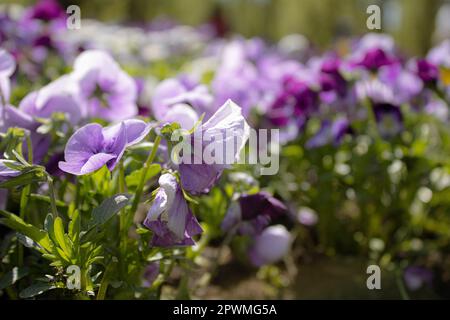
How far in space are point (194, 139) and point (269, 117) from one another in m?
0.90

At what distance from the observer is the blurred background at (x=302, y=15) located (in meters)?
6.73

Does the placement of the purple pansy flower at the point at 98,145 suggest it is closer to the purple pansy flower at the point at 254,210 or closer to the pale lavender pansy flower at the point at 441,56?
the purple pansy flower at the point at 254,210

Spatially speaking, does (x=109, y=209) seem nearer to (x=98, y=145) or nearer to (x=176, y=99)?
(x=98, y=145)

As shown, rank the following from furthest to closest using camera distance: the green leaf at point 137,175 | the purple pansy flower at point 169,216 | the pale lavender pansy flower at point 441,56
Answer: the pale lavender pansy flower at point 441,56
the green leaf at point 137,175
the purple pansy flower at point 169,216

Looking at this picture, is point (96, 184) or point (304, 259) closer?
point (96, 184)

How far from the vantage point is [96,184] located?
1076 mm

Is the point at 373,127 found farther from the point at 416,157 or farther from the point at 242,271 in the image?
the point at 242,271

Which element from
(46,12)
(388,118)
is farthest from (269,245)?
(46,12)

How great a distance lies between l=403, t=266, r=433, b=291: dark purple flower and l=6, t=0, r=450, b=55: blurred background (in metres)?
3.67

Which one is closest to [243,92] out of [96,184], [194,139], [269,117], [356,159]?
[269,117]

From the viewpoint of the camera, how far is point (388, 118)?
1.59 metres

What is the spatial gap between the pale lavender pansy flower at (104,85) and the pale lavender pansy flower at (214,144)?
1.47 feet

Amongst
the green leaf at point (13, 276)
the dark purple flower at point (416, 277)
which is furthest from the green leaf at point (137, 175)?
the dark purple flower at point (416, 277)

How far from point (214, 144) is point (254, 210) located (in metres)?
0.30
